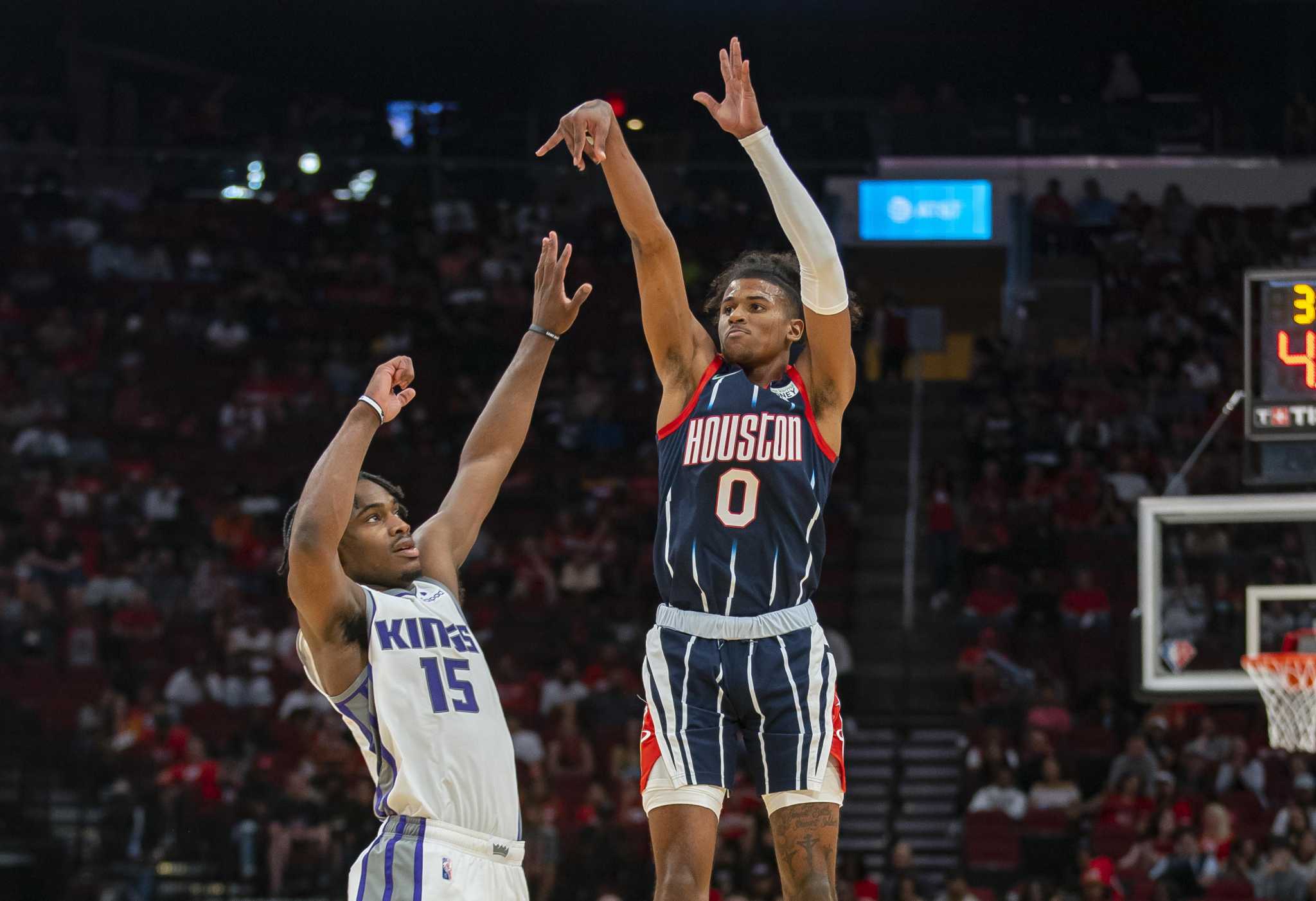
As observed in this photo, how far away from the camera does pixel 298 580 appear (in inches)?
207

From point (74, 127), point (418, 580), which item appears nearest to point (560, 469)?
point (74, 127)

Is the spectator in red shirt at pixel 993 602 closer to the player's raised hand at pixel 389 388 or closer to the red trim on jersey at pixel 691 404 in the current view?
the red trim on jersey at pixel 691 404

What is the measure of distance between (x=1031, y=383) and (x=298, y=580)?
16360 mm

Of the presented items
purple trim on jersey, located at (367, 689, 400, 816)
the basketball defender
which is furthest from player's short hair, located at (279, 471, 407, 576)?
purple trim on jersey, located at (367, 689, 400, 816)

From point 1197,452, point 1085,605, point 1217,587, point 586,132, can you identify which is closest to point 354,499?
point 586,132

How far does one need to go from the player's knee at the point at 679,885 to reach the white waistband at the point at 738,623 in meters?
0.70

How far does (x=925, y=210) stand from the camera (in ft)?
78.6

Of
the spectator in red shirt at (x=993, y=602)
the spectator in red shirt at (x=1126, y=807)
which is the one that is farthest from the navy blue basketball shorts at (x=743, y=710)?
the spectator in red shirt at (x=993, y=602)

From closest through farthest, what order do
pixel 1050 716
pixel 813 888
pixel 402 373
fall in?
pixel 813 888 → pixel 402 373 → pixel 1050 716

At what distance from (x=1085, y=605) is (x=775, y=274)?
11.9m

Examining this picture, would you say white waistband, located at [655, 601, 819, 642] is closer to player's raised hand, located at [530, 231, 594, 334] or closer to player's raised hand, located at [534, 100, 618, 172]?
player's raised hand, located at [530, 231, 594, 334]

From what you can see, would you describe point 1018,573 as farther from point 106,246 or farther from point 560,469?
point 106,246

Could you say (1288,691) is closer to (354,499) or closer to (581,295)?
(581,295)

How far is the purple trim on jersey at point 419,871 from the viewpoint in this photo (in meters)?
5.31
